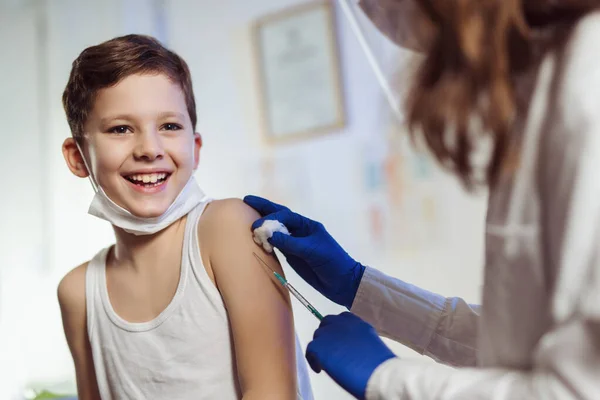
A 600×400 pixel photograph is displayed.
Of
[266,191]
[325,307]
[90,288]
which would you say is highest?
[266,191]

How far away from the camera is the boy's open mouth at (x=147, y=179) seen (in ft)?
3.34

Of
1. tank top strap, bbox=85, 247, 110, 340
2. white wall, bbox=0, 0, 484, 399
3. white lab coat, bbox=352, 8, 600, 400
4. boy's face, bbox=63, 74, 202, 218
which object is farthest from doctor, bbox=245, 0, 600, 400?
white wall, bbox=0, 0, 484, 399

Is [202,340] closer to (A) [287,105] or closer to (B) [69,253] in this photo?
(A) [287,105]

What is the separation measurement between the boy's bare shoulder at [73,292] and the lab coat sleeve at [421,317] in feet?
1.62

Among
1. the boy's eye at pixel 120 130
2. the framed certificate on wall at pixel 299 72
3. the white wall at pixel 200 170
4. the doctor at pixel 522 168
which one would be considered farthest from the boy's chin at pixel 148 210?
the framed certificate on wall at pixel 299 72

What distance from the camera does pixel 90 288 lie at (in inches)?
43.6

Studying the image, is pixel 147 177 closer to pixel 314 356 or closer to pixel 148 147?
pixel 148 147

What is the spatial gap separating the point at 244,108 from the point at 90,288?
103 cm

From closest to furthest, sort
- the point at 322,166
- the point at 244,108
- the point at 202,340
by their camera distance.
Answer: the point at 202,340 < the point at 322,166 < the point at 244,108

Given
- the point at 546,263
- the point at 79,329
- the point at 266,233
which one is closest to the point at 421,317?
the point at 266,233

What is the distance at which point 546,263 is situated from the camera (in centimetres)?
59

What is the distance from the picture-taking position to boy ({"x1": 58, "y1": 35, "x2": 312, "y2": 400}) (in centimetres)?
96

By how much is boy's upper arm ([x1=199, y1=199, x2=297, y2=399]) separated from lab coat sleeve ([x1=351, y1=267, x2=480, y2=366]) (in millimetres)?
138

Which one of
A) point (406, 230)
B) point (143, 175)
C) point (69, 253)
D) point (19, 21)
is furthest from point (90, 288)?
point (19, 21)
